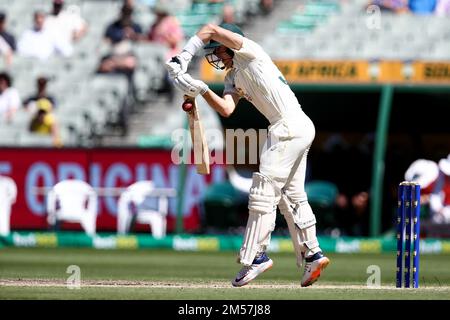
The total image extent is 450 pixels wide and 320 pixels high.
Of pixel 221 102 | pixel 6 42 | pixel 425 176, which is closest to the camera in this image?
pixel 221 102

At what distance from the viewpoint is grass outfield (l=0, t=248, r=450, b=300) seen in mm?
8406

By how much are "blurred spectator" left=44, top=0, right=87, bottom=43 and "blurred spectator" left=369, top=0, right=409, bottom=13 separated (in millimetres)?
5357

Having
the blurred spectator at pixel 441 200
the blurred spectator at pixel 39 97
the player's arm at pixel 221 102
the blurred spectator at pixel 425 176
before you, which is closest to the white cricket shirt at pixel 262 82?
the player's arm at pixel 221 102

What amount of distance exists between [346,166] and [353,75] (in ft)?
7.67

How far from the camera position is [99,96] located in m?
21.6

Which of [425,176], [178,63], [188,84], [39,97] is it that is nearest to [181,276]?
[188,84]

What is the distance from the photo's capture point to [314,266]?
917 centimetres

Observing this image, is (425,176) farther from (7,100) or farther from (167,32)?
(7,100)

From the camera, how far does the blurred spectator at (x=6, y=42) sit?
22.1 m

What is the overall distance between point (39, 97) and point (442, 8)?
23.0 ft

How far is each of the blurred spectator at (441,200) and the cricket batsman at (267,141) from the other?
8.64 meters


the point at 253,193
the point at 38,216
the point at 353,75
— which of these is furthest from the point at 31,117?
the point at 253,193

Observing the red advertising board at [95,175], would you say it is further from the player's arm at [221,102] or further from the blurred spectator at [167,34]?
the player's arm at [221,102]
